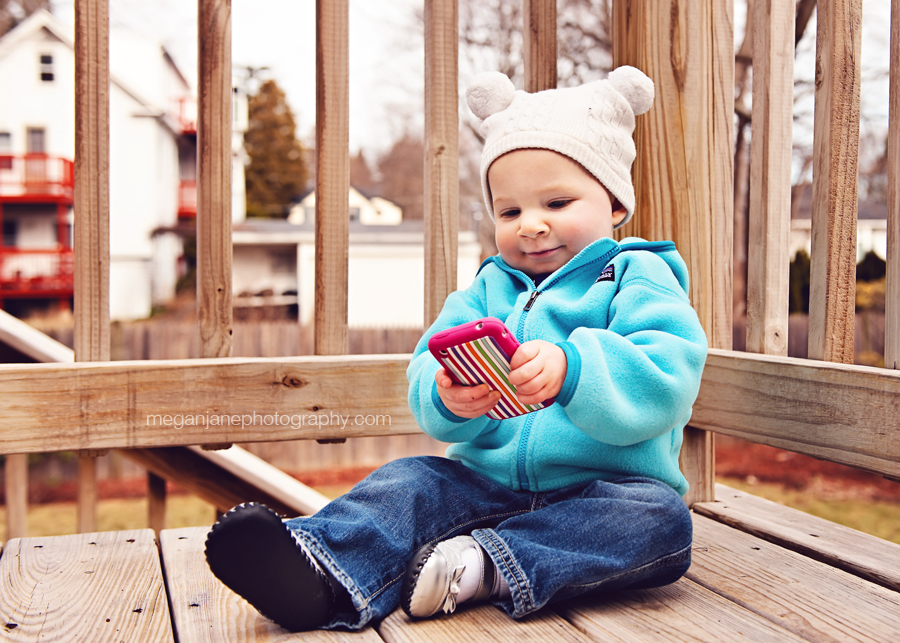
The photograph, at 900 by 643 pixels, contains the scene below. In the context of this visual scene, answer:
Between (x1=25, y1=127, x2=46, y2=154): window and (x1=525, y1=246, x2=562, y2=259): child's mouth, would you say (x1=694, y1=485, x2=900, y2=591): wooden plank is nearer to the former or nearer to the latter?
(x1=525, y1=246, x2=562, y2=259): child's mouth

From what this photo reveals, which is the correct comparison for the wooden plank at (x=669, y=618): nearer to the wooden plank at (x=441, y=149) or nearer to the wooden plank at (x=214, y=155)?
the wooden plank at (x=441, y=149)

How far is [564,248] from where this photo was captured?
1385mm

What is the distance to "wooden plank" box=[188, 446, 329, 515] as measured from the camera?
78.8 inches

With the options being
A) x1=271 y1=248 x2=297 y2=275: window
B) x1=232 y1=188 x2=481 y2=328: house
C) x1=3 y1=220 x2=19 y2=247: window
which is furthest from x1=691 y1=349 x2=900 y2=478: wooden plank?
x1=3 y1=220 x2=19 y2=247: window

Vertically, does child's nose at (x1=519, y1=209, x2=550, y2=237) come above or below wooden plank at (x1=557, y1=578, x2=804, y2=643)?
above

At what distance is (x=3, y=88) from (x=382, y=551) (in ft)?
67.1

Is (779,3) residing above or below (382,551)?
above

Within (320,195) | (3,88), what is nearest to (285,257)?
(3,88)

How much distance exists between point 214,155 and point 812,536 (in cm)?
144

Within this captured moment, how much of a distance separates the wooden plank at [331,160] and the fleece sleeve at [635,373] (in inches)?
25.8

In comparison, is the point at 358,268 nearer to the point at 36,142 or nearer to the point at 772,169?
the point at 36,142

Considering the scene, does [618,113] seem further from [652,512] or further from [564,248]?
[652,512]

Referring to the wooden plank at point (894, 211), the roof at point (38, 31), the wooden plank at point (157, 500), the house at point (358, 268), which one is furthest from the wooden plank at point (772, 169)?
the roof at point (38, 31)

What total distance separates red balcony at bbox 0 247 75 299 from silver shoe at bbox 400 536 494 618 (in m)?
17.9
